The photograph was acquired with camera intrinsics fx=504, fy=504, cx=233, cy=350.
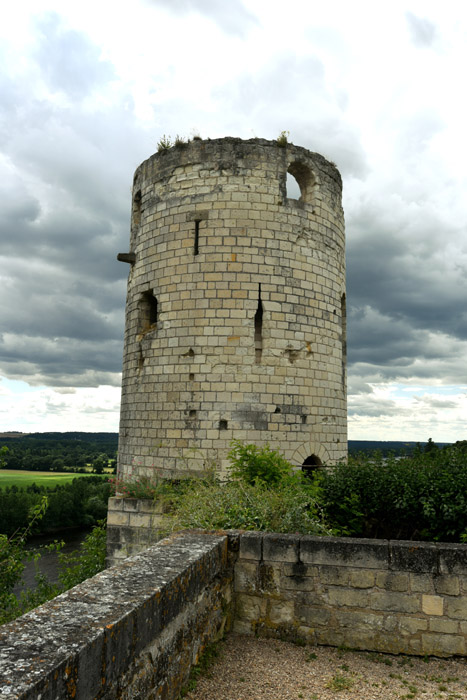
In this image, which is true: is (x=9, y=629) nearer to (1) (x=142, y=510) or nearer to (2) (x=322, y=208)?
(1) (x=142, y=510)

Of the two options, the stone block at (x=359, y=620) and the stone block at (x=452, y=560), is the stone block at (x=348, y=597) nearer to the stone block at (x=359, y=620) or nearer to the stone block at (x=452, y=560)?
the stone block at (x=359, y=620)

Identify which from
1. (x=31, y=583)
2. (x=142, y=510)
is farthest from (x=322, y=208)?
(x=31, y=583)

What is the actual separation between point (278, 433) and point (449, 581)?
480 centimetres

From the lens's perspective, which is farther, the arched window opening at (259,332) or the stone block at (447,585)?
the arched window opening at (259,332)

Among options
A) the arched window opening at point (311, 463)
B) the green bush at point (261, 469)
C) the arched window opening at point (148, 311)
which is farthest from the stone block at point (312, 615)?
the arched window opening at point (148, 311)

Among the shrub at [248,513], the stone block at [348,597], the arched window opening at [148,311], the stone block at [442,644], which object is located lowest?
the stone block at [442,644]

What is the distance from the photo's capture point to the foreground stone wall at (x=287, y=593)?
9.48 feet

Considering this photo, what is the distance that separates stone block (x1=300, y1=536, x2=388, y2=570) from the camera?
3961mm

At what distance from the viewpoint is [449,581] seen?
384cm

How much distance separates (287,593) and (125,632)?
203 centimetres

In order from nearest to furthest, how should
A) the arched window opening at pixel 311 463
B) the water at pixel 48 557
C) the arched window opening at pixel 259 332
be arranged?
1. the arched window opening at pixel 259 332
2. the arched window opening at pixel 311 463
3. the water at pixel 48 557

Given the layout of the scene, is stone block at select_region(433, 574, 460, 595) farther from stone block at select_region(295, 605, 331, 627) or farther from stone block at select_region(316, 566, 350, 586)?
stone block at select_region(295, 605, 331, 627)

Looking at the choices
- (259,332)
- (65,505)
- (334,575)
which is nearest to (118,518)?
(259,332)

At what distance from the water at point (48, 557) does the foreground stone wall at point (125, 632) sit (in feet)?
84.5
